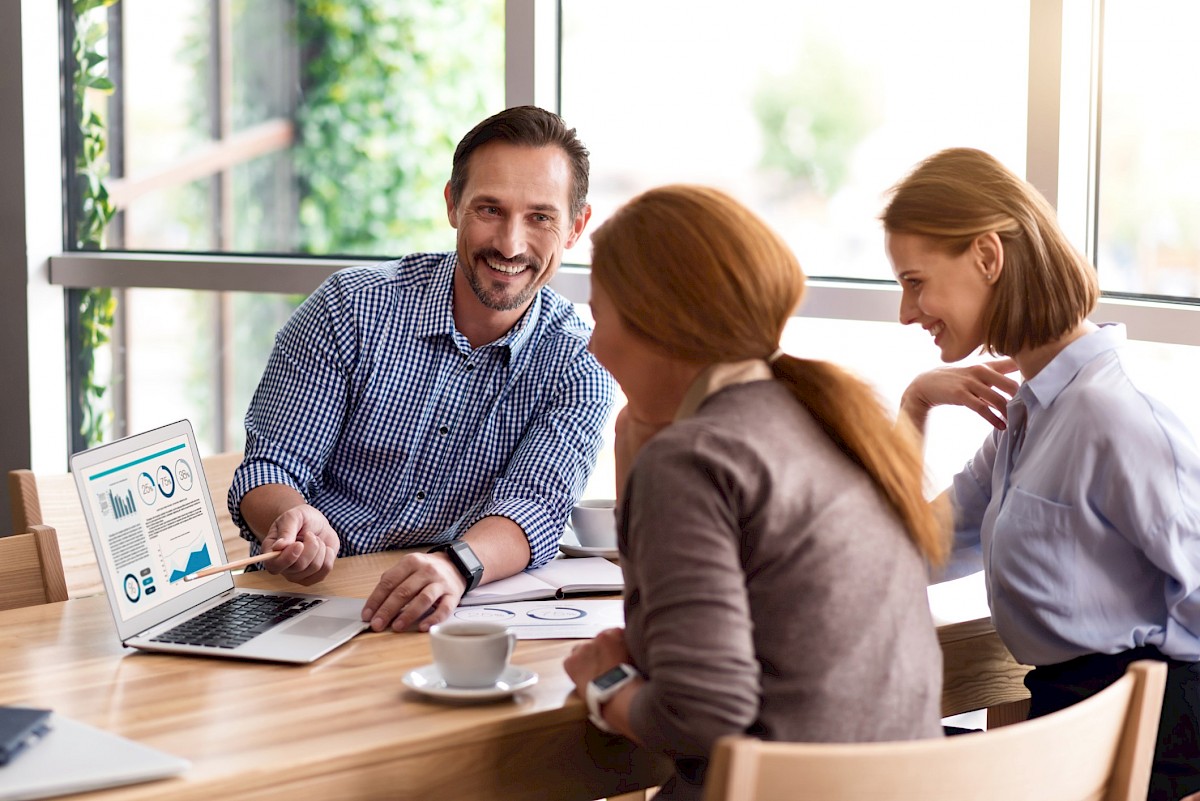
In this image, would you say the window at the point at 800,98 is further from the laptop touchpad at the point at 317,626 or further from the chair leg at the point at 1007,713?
the laptop touchpad at the point at 317,626

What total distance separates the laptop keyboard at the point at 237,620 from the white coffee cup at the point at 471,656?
273 millimetres

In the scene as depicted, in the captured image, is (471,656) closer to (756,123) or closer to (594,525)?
(594,525)

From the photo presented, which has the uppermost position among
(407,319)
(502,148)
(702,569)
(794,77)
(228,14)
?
(228,14)

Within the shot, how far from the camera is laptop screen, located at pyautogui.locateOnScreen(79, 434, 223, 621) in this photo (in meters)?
1.34

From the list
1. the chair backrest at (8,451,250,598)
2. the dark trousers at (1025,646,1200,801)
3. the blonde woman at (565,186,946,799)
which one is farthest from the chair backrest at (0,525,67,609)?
the dark trousers at (1025,646,1200,801)

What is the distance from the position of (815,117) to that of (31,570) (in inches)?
67.6

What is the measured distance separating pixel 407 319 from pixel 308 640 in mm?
787

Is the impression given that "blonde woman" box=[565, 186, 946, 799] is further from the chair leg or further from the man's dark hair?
the man's dark hair

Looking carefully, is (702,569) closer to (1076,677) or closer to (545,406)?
(1076,677)

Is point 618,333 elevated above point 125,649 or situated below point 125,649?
above

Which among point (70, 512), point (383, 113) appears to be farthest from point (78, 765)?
point (383, 113)

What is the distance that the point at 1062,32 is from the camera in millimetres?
2162

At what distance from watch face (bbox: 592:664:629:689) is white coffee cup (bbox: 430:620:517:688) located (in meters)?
0.12

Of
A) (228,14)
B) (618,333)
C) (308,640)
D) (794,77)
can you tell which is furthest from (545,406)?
(228,14)
